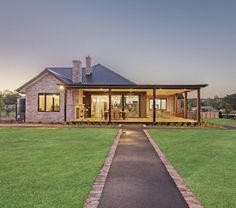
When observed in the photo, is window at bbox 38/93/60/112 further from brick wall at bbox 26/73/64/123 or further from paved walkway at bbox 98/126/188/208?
paved walkway at bbox 98/126/188/208

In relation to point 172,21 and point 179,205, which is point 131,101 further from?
point 179,205

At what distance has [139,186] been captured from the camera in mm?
5734

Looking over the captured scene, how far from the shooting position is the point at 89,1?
21.9m

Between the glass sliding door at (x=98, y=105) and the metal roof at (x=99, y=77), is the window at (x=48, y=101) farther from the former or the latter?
the glass sliding door at (x=98, y=105)

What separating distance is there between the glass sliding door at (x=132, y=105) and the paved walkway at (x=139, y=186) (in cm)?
2208

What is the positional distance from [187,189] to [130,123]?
18795mm

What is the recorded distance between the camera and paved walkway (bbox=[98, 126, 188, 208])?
4.71 metres

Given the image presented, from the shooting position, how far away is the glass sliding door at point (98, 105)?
1224 inches

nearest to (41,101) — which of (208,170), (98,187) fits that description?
(208,170)

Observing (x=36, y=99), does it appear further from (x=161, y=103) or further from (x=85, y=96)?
(x=161, y=103)

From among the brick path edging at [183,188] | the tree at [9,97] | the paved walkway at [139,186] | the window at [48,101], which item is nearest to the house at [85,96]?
the window at [48,101]

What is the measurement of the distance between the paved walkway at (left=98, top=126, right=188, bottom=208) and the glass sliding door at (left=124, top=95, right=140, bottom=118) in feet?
72.4

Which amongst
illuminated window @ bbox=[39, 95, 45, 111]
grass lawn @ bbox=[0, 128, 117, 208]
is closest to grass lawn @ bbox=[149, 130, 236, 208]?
grass lawn @ bbox=[0, 128, 117, 208]

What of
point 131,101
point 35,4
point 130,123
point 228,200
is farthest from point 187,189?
point 131,101
